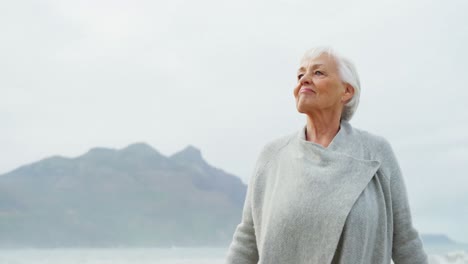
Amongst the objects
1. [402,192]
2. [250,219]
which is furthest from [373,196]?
[250,219]

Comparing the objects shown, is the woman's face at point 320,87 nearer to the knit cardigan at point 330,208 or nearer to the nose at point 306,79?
the nose at point 306,79

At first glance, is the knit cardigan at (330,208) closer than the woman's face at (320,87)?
Yes

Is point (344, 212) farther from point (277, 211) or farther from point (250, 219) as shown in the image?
point (250, 219)

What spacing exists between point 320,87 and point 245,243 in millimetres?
538

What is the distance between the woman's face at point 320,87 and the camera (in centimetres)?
213

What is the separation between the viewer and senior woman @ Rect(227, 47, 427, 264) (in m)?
2.02

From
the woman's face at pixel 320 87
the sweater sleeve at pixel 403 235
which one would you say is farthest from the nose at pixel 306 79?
the sweater sleeve at pixel 403 235

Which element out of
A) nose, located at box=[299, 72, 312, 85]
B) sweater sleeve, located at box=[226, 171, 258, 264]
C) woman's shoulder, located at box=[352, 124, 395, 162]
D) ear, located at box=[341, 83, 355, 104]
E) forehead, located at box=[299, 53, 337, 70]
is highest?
forehead, located at box=[299, 53, 337, 70]

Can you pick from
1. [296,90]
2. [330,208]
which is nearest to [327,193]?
[330,208]

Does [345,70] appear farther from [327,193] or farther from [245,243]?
[245,243]

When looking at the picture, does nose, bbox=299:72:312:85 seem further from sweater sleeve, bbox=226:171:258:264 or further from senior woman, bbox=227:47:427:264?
sweater sleeve, bbox=226:171:258:264

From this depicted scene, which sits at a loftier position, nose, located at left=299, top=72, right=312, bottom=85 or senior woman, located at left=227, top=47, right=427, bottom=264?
nose, located at left=299, top=72, right=312, bottom=85

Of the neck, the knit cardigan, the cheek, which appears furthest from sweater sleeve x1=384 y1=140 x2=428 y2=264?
the cheek

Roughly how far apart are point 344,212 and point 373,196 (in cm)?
13
